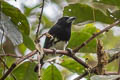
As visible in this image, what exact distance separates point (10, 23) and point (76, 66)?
0.66m

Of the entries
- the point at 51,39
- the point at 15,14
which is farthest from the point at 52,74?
the point at 51,39

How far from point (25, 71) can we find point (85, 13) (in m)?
0.49

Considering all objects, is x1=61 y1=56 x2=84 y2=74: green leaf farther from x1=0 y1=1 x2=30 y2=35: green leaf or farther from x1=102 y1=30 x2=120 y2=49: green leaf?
x1=102 y1=30 x2=120 y2=49: green leaf

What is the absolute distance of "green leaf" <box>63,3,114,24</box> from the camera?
75.0 inches

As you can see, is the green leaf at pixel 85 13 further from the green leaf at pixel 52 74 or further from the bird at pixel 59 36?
the bird at pixel 59 36

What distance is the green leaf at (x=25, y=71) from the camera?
1.88 meters

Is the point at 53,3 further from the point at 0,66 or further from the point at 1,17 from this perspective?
the point at 1,17

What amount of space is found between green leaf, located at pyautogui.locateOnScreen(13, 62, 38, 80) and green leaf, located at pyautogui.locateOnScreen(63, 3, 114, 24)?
392mm

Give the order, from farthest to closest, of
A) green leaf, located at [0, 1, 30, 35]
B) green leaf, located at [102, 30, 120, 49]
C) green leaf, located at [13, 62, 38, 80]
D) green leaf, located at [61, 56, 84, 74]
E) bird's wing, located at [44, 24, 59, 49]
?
green leaf, located at [102, 30, 120, 49] < bird's wing, located at [44, 24, 59, 49] < green leaf, located at [61, 56, 84, 74] < green leaf, located at [13, 62, 38, 80] < green leaf, located at [0, 1, 30, 35]

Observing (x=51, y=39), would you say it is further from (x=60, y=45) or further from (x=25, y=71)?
(x=25, y=71)

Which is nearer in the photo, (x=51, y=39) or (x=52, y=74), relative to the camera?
(x=52, y=74)

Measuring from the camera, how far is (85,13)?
1949mm

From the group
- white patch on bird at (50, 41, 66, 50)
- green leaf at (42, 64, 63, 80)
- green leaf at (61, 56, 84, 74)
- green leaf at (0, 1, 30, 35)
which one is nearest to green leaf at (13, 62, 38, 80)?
green leaf at (42, 64, 63, 80)

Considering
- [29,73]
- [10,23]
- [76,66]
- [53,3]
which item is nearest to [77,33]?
[76,66]
